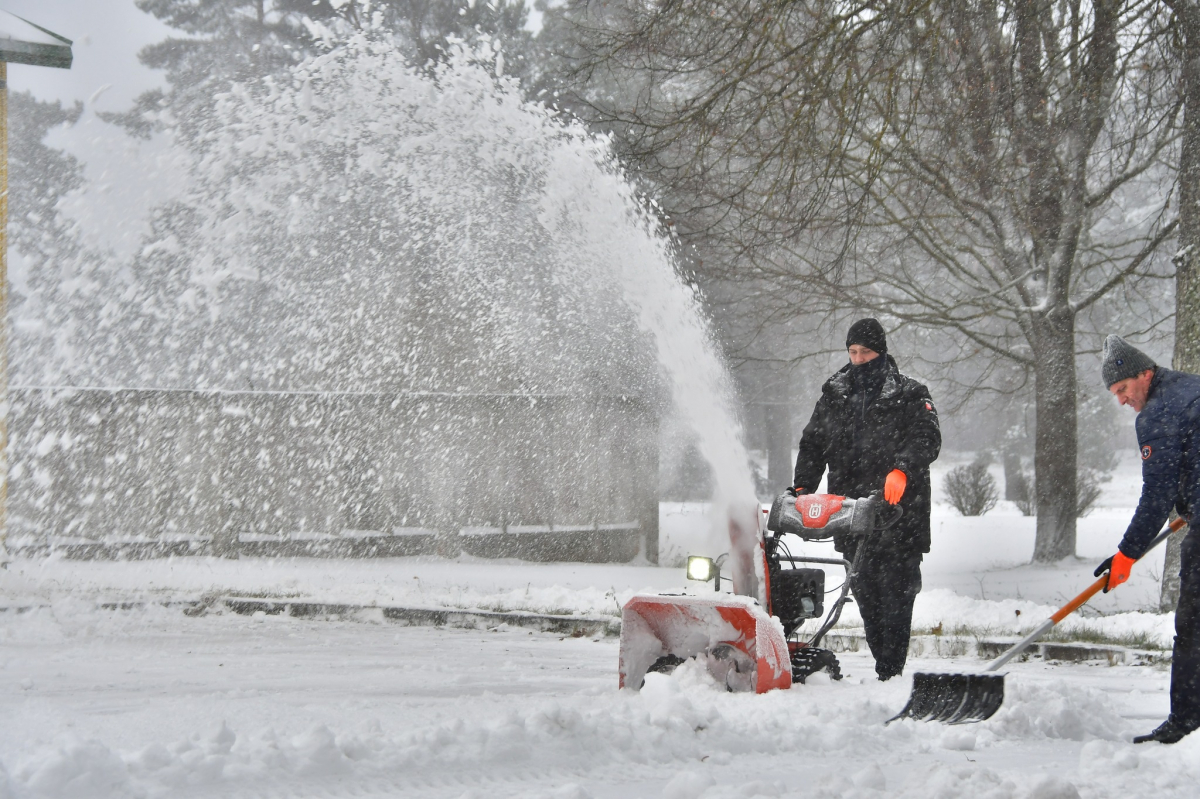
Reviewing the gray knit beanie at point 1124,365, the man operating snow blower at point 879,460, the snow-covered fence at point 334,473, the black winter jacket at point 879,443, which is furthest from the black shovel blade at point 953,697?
the snow-covered fence at point 334,473

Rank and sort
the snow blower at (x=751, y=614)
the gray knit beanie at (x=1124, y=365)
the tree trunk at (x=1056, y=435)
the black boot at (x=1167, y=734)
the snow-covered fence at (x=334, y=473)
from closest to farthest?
1. the black boot at (x=1167, y=734)
2. the gray knit beanie at (x=1124, y=365)
3. the snow blower at (x=751, y=614)
4. the snow-covered fence at (x=334, y=473)
5. the tree trunk at (x=1056, y=435)

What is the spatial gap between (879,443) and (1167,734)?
1.78m

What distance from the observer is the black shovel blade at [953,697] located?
4145 millimetres

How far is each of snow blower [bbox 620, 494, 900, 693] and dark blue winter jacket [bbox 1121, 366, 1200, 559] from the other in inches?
41.5

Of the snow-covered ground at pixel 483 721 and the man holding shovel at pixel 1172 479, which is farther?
the man holding shovel at pixel 1172 479

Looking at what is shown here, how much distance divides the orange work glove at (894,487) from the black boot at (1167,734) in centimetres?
135

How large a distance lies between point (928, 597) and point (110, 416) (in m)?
8.25

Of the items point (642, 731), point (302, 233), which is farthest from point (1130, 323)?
point (642, 731)

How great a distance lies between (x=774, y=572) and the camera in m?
4.71

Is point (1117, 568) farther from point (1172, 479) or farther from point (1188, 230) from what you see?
point (1188, 230)

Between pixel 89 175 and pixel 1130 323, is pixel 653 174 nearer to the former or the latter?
pixel 89 175

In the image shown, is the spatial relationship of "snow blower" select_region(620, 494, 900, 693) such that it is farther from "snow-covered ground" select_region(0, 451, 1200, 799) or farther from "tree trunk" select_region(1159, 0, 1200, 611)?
"tree trunk" select_region(1159, 0, 1200, 611)

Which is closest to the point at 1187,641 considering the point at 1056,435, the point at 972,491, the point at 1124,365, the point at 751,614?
the point at 1124,365

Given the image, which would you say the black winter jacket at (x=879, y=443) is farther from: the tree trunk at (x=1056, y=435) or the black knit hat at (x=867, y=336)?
the tree trunk at (x=1056, y=435)
